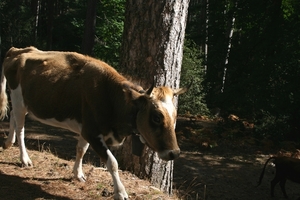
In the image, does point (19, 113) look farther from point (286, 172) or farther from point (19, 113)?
point (286, 172)

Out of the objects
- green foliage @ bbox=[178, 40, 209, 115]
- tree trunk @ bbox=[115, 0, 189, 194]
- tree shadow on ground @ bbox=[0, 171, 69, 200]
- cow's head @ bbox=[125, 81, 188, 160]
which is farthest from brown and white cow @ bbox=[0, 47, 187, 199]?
green foliage @ bbox=[178, 40, 209, 115]

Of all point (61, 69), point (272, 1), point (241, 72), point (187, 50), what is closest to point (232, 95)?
point (241, 72)

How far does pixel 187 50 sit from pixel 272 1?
6.59m

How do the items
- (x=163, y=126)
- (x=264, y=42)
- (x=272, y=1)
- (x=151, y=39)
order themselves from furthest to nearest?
(x=272, y=1) < (x=264, y=42) < (x=151, y=39) < (x=163, y=126)

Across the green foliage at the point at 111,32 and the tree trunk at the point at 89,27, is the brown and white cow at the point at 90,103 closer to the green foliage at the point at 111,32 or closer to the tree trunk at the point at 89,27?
the tree trunk at the point at 89,27

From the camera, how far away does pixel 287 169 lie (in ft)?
34.2

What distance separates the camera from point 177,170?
1153 centimetres

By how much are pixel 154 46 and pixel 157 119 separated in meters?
2.08

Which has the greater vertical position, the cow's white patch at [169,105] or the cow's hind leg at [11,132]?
the cow's white patch at [169,105]

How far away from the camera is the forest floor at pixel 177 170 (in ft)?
16.8

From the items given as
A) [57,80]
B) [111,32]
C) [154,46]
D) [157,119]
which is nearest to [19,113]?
[57,80]

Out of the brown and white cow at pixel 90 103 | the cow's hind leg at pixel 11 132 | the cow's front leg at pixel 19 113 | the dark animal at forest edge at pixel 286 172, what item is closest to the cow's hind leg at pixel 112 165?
the brown and white cow at pixel 90 103

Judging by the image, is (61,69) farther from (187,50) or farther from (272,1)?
(187,50)

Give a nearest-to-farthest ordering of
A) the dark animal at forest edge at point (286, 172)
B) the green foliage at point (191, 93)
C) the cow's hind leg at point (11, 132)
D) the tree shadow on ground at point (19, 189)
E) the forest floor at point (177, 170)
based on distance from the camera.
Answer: the tree shadow on ground at point (19, 189)
the forest floor at point (177, 170)
the cow's hind leg at point (11, 132)
the dark animal at forest edge at point (286, 172)
the green foliage at point (191, 93)
